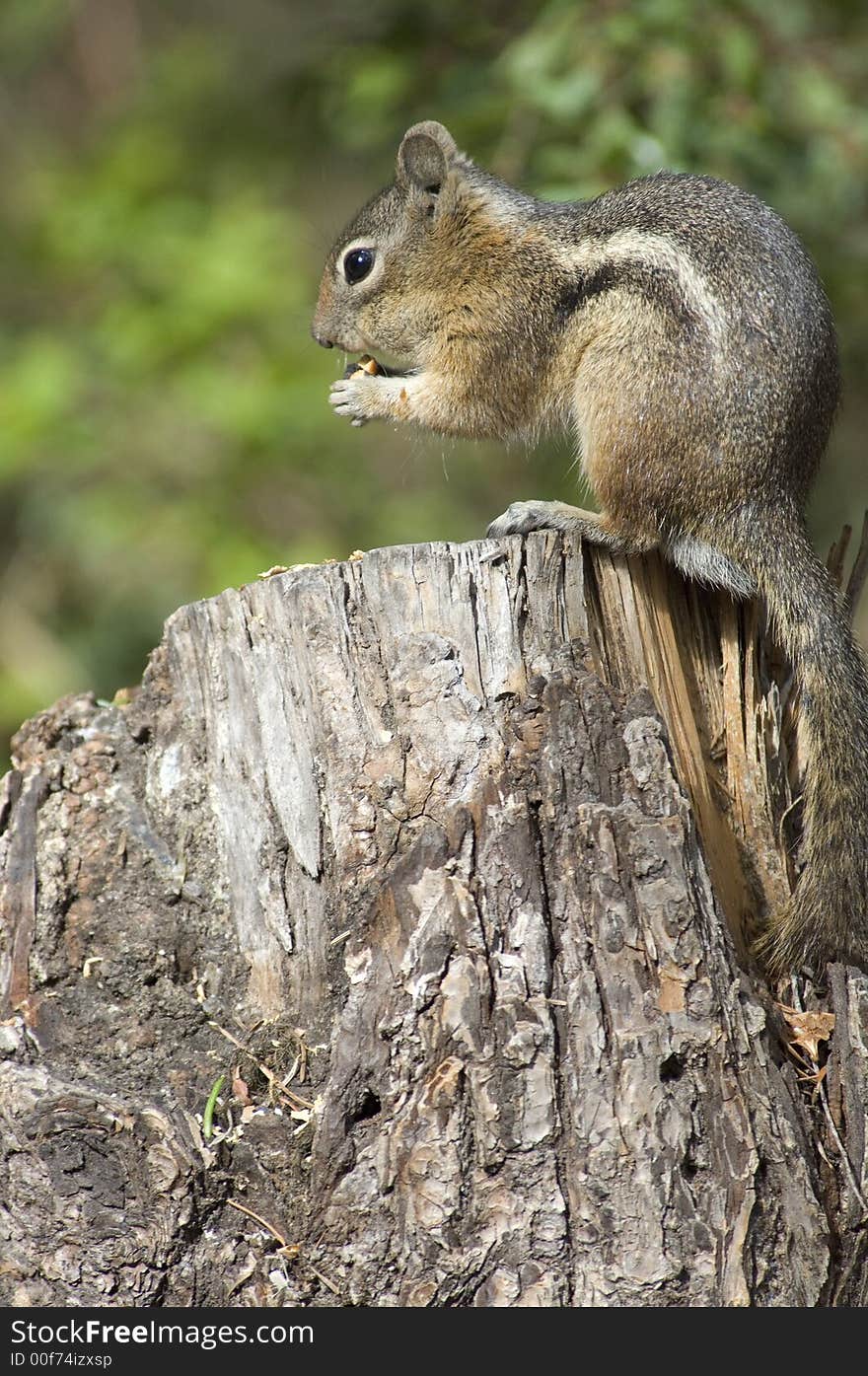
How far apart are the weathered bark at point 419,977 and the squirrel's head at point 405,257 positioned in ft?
3.62

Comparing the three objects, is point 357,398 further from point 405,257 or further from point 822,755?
point 822,755

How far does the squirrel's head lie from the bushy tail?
4.00 ft

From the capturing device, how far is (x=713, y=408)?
110 inches

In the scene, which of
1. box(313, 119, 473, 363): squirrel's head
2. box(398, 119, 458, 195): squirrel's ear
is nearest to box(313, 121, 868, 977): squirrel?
box(313, 119, 473, 363): squirrel's head

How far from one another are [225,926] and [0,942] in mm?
472

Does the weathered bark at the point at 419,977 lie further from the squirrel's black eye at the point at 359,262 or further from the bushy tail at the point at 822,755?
the squirrel's black eye at the point at 359,262

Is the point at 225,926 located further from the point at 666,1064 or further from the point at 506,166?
the point at 506,166

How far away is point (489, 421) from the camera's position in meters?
3.33

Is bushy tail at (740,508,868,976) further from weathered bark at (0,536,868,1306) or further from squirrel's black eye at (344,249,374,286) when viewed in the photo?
squirrel's black eye at (344,249,374,286)

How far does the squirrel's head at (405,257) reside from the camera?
136 inches

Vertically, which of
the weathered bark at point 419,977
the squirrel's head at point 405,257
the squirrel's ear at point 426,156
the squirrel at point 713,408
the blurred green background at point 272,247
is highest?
the blurred green background at point 272,247

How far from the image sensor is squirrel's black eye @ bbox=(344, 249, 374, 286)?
3.58 m

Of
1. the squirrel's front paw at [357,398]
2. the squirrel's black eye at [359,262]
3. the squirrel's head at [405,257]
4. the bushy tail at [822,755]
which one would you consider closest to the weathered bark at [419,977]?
the bushy tail at [822,755]

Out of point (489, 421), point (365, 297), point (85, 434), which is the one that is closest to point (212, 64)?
point (85, 434)
